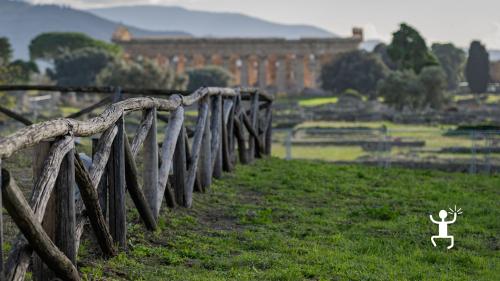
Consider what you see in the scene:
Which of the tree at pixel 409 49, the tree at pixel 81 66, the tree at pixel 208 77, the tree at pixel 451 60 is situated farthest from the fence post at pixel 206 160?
the tree at pixel 451 60

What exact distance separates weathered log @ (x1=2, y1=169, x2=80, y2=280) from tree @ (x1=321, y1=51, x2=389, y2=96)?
89452 millimetres

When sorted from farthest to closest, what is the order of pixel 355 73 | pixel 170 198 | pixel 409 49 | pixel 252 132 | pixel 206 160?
1. pixel 355 73
2. pixel 409 49
3. pixel 252 132
4. pixel 206 160
5. pixel 170 198

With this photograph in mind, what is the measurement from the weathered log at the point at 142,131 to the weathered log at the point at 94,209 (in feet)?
3.36

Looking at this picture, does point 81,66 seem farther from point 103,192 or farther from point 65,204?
point 65,204

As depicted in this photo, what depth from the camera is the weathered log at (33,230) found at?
16.7 ft

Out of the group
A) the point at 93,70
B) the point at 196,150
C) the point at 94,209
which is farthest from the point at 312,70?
the point at 94,209

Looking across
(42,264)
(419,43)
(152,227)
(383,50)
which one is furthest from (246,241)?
(383,50)

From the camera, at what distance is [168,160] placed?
384 inches

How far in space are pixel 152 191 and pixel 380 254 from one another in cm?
246

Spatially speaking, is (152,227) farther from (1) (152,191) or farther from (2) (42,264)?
(2) (42,264)

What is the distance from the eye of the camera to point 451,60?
459 feet

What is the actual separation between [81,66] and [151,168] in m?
94.0

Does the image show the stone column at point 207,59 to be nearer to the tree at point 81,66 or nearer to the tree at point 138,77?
the tree at point 81,66

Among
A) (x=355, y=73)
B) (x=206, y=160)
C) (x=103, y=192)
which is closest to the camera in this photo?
(x=103, y=192)
